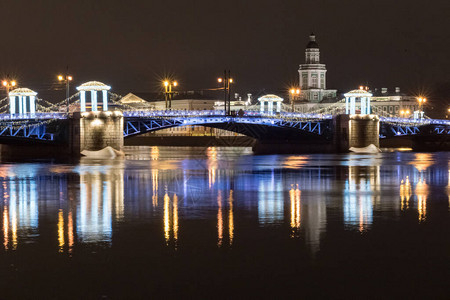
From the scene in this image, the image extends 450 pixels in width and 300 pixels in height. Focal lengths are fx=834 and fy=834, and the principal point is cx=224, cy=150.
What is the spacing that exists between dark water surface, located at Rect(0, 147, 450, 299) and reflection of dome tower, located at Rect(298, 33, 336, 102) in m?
144

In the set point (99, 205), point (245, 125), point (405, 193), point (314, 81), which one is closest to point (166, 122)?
point (245, 125)

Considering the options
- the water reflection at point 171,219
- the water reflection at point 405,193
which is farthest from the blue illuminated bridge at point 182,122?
the water reflection at point 171,219

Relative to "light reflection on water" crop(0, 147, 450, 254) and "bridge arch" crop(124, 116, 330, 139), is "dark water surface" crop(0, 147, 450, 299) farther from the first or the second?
"bridge arch" crop(124, 116, 330, 139)

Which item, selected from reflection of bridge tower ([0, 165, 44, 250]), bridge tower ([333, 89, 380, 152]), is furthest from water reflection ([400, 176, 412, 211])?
bridge tower ([333, 89, 380, 152])

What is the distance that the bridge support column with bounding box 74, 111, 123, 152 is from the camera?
69188 mm

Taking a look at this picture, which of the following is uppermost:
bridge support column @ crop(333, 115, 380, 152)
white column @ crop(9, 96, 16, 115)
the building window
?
the building window

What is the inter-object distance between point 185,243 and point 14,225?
4971 mm

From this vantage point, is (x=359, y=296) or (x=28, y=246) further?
(x=28, y=246)

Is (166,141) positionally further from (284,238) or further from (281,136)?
(284,238)

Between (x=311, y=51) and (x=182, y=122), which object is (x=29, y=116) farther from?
(x=311, y=51)

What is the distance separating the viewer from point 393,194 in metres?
27.9

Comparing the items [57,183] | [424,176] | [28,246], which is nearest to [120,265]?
[28,246]

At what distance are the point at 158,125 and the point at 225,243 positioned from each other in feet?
189

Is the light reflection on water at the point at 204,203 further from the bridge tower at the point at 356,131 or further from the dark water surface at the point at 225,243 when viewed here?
the bridge tower at the point at 356,131
